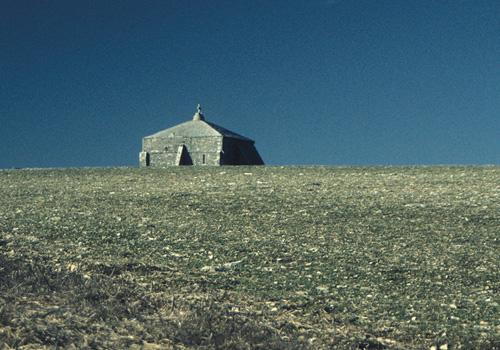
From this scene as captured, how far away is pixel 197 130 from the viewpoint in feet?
114

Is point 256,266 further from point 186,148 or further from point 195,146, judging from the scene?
point 186,148

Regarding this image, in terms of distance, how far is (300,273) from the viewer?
4.75 m

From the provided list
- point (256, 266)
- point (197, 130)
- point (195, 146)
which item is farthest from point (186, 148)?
point (256, 266)

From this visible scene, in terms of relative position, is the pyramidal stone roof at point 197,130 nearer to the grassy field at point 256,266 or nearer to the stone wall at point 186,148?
the stone wall at point 186,148

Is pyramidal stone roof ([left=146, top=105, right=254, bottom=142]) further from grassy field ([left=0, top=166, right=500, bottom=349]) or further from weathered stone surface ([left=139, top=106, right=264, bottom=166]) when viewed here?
grassy field ([left=0, top=166, right=500, bottom=349])

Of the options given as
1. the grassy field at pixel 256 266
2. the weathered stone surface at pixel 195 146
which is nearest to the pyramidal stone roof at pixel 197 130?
the weathered stone surface at pixel 195 146

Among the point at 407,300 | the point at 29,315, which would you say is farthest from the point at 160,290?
the point at 407,300

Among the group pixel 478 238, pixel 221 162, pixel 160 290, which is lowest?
pixel 160 290

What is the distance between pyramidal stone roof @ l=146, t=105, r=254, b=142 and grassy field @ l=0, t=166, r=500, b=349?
77.9ft

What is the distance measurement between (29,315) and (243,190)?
275 inches

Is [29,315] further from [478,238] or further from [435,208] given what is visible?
[435,208]

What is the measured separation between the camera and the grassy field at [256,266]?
311 centimetres

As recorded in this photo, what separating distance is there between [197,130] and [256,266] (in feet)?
99.3

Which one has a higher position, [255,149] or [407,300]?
[255,149]
